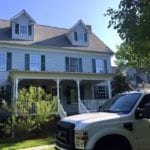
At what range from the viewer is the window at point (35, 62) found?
1073 inches

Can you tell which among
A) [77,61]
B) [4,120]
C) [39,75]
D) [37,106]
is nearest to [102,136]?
[37,106]

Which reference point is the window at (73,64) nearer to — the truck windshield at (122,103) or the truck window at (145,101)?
the truck windshield at (122,103)

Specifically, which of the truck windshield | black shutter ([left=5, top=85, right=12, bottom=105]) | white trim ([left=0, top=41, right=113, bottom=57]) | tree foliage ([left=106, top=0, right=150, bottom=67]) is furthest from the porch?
the truck windshield

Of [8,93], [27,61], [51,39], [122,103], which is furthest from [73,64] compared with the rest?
[122,103]

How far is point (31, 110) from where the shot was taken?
2094 cm

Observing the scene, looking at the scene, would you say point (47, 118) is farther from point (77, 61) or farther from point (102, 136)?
point (102, 136)

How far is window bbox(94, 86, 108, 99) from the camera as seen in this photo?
3105cm

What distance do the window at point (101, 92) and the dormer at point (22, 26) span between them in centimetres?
813

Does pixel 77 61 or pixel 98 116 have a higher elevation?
pixel 77 61

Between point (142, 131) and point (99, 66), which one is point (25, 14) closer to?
point (99, 66)

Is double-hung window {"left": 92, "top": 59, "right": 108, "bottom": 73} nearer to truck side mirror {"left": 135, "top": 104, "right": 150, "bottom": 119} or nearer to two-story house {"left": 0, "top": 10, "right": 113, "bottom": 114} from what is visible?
two-story house {"left": 0, "top": 10, "right": 113, "bottom": 114}

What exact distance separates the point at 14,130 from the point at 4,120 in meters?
1.40

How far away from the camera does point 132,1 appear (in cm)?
1557

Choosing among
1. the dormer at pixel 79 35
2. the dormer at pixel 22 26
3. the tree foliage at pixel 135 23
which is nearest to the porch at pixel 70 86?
the dormer at pixel 79 35
